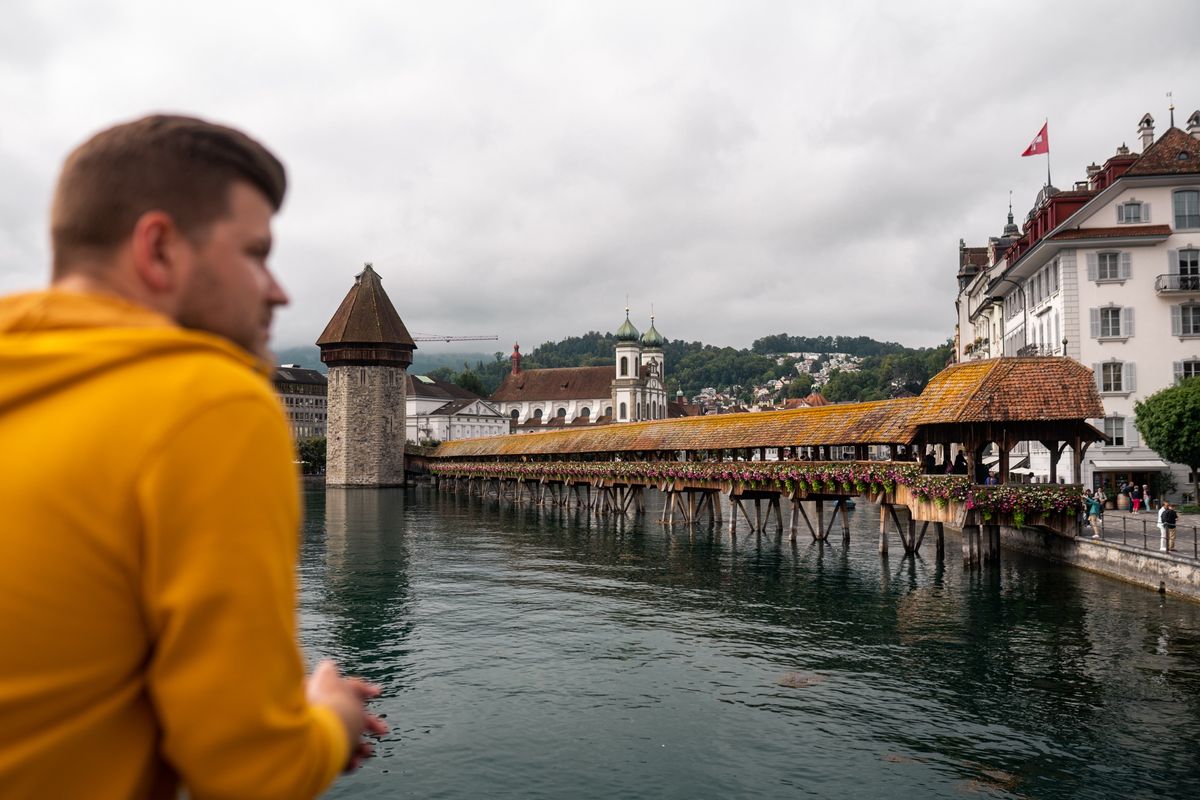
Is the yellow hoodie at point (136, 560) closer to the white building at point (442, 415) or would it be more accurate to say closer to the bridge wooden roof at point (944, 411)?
the bridge wooden roof at point (944, 411)

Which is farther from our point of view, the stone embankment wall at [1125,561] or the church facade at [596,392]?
the church facade at [596,392]

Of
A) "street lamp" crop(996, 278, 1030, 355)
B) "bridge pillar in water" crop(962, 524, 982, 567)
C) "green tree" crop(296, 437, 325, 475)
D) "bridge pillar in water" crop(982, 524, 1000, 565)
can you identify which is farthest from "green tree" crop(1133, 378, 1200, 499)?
"green tree" crop(296, 437, 325, 475)

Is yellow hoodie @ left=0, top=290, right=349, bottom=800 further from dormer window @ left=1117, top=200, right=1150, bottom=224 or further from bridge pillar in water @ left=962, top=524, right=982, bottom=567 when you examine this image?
dormer window @ left=1117, top=200, right=1150, bottom=224

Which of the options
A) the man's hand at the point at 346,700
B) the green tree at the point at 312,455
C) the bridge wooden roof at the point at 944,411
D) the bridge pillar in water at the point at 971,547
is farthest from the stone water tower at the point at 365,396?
the man's hand at the point at 346,700

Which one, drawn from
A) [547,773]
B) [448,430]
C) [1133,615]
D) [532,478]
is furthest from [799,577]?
[448,430]

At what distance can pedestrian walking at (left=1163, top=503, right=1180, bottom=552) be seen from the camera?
67.4ft

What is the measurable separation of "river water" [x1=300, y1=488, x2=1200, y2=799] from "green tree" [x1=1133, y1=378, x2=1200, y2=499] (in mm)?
10627

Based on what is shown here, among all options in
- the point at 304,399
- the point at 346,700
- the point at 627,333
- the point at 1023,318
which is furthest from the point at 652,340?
the point at 346,700

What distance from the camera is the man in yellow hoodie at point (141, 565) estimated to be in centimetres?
118

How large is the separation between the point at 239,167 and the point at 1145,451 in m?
42.3

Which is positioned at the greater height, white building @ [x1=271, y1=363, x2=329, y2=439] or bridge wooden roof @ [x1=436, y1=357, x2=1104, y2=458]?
white building @ [x1=271, y1=363, x2=329, y2=439]

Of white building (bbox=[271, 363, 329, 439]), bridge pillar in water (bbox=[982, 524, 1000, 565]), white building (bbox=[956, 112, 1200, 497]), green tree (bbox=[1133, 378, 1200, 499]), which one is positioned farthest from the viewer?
white building (bbox=[271, 363, 329, 439])

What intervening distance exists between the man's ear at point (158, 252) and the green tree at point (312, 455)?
102020 mm

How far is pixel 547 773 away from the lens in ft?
33.6
